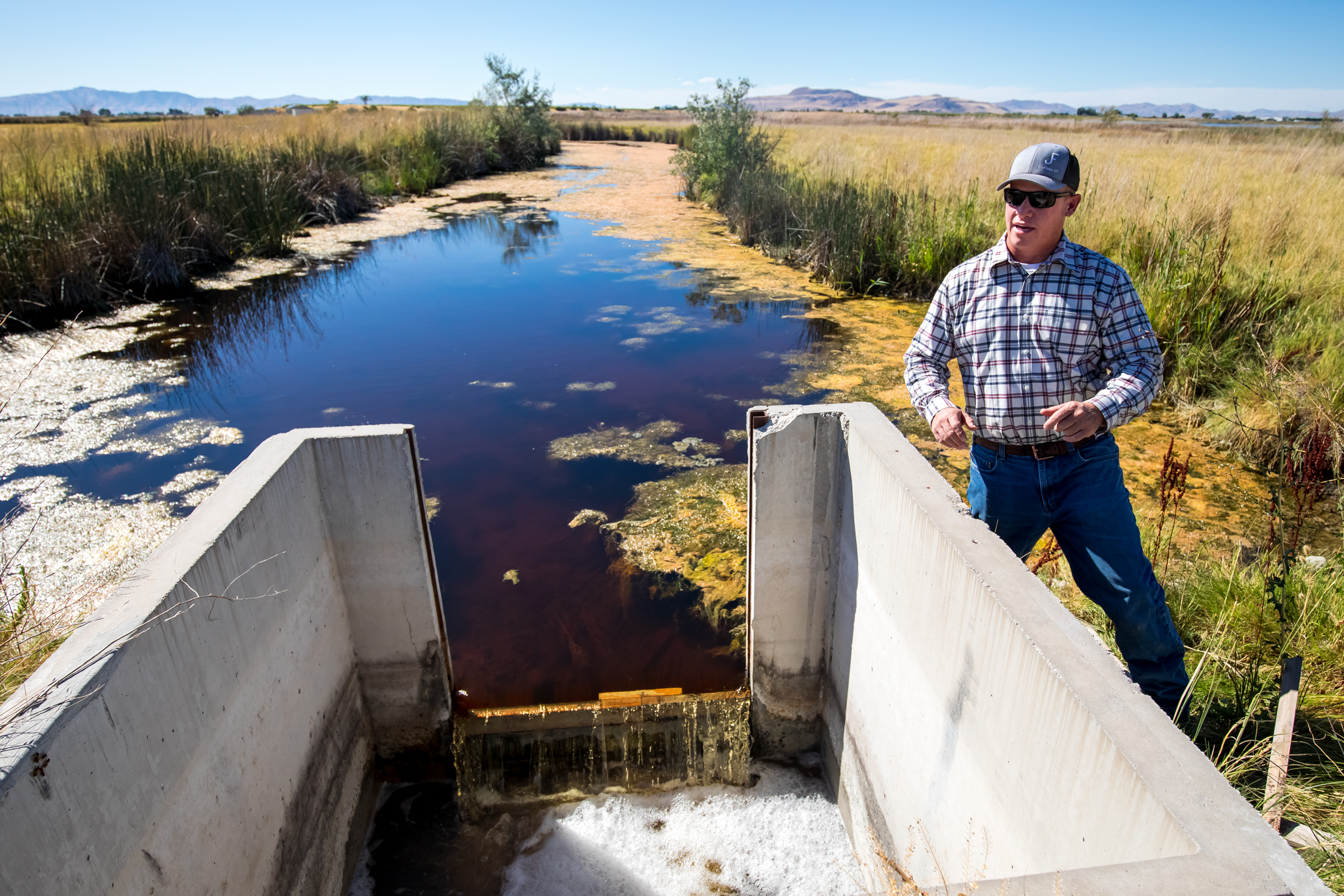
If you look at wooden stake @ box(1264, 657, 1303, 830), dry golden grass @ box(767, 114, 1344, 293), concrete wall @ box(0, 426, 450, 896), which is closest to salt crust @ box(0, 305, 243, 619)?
concrete wall @ box(0, 426, 450, 896)

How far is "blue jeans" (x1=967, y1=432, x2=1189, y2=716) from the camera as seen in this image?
1.67 m

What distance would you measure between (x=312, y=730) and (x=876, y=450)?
1719mm

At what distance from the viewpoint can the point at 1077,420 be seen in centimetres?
159

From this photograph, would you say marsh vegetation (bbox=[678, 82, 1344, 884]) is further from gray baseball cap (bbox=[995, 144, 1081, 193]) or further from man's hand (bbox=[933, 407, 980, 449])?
gray baseball cap (bbox=[995, 144, 1081, 193])

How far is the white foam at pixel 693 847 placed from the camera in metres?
2.13

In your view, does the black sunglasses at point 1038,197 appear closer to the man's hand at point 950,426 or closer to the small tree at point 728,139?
the man's hand at point 950,426

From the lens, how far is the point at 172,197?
21.9ft

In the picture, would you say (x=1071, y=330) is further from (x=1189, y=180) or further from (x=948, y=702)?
(x=1189, y=180)

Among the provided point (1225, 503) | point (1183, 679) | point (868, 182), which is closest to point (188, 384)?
point (1183, 679)

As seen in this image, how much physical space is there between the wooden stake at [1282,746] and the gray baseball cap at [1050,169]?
106cm

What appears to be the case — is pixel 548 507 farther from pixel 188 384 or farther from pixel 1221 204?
pixel 1221 204

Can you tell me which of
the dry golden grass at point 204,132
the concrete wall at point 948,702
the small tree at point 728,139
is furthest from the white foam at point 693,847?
the small tree at point 728,139

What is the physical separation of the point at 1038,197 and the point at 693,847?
197 centimetres

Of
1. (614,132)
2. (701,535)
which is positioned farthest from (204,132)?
(614,132)
